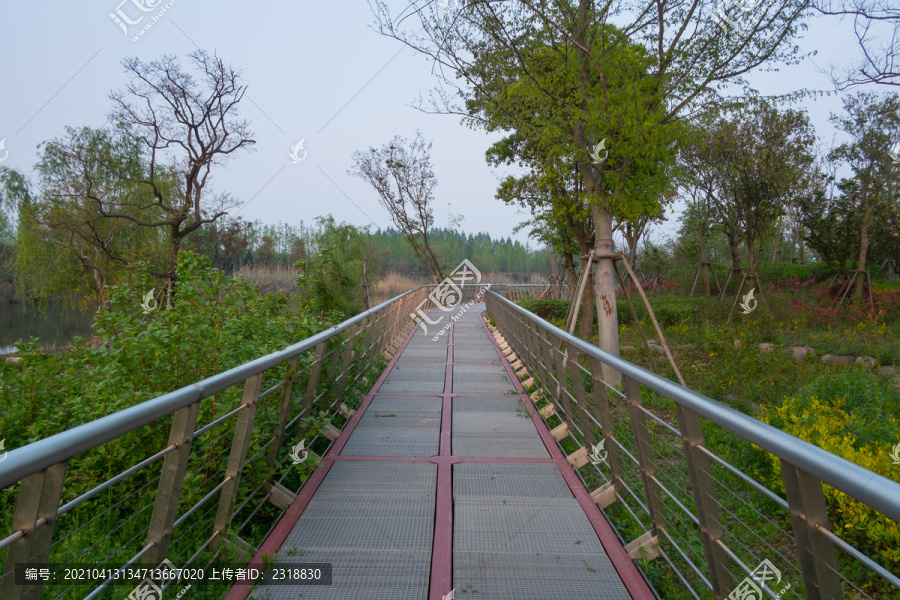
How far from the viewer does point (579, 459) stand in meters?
3.88

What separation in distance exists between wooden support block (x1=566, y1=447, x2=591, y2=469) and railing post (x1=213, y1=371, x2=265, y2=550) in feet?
7.28

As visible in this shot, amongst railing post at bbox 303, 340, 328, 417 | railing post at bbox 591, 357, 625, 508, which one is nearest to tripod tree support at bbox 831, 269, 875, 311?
railing post at bbox 591, 357, 625, 508

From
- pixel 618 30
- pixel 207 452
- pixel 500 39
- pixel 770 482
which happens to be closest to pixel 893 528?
pixel 770 482

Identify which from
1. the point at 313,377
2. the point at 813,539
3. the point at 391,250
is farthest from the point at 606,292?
the point at 391,250

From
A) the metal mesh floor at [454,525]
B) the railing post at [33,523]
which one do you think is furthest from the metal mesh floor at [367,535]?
the railing post at [33,523]

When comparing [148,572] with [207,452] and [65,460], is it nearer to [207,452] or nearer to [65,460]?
[65,460]

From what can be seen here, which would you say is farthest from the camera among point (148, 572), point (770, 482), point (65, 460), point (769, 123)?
point (769, 123)

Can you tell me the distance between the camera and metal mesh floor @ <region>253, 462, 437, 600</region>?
2.37 m

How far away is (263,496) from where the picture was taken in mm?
3154

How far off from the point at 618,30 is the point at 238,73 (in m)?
15.2

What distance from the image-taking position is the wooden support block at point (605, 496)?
3.24 m

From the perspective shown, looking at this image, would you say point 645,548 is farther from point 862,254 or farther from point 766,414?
point 862,254

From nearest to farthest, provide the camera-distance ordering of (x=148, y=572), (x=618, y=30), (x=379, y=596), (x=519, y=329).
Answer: (x=148, y=572), (x=379, y=596), (x=519, y=329), (x=618, y=30)

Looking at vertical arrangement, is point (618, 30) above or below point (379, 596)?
above
